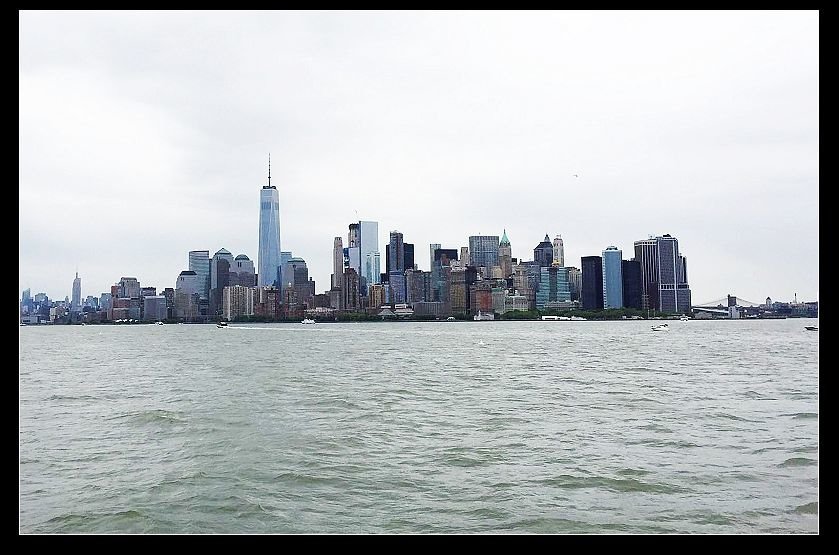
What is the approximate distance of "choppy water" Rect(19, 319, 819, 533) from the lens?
201 inches

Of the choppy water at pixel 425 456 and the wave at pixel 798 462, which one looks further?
the wave at pixel 798 462

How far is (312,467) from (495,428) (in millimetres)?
3148

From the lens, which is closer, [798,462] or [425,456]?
[798,462]

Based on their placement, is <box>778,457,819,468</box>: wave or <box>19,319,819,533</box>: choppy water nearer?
<box>19,319,819,533</box>: choppy water

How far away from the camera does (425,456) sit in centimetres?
726

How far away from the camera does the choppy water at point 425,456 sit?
5.10 metres
